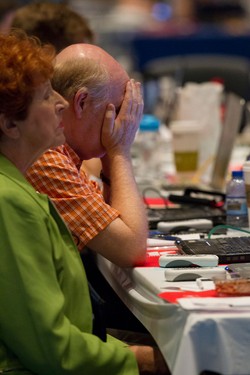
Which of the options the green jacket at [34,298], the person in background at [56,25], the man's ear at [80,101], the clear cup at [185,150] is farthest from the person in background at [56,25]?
the green jacket at [34,298]

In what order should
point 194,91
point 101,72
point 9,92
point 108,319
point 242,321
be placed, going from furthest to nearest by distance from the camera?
point 194,91, point 108,319, point 101,72, point 9,92, point 242,321

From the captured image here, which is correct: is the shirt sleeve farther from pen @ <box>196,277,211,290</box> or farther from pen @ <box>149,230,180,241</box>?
pen @ <box>149,230,180,241</box>

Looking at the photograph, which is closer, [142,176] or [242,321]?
[242,321]

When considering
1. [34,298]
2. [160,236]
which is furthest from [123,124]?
[34,298]

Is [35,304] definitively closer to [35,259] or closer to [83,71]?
[35,259]

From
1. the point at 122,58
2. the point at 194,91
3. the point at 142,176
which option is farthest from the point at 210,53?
the point at 142,176

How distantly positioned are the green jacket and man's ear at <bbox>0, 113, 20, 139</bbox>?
0.08 meters

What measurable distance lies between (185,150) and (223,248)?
1620 millimetres

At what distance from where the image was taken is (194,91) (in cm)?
453

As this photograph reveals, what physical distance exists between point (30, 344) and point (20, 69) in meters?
0.58

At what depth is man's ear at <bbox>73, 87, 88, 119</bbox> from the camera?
93.8 inches

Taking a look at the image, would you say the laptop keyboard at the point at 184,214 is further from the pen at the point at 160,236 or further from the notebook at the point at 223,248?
the notebook at the point at 223,248

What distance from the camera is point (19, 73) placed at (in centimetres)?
198

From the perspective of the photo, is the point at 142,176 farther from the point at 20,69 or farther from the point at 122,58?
the point at 122,58
